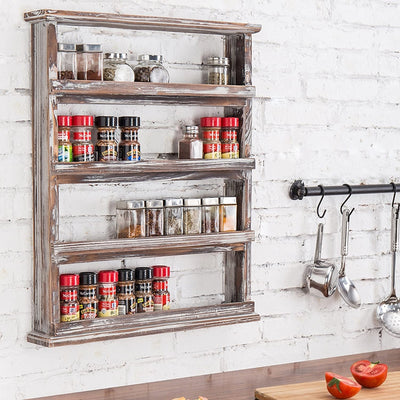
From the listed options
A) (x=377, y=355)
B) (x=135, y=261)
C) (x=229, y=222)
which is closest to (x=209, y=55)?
(x=229, y=222)

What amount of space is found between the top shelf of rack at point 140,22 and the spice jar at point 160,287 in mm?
613

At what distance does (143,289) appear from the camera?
6.82ft

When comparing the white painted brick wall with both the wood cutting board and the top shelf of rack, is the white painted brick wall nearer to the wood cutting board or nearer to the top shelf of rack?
the top shelf of rack

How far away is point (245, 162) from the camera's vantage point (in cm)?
214

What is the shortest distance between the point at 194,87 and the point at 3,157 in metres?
0.50

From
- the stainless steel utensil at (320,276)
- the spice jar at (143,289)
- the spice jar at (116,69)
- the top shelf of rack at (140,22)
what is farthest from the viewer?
the stainless steel utensil at (320,276)

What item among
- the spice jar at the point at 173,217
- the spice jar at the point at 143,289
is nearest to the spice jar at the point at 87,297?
the spice jar at the point at 143,289

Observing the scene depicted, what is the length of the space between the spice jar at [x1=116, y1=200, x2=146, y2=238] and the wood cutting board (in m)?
0.54

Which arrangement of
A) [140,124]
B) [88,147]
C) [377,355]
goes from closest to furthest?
[88,147] < [140,124] < [377,355]

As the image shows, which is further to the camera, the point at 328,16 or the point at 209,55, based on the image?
the point at 328,16

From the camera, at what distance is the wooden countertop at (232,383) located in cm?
214

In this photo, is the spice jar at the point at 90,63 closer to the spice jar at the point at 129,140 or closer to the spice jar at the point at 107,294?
the spice jar at the point at 129,140

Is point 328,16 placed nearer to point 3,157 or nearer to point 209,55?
point 209,55

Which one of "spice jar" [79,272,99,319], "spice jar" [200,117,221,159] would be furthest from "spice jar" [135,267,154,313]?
"spice jar" [200,117,221,159]
